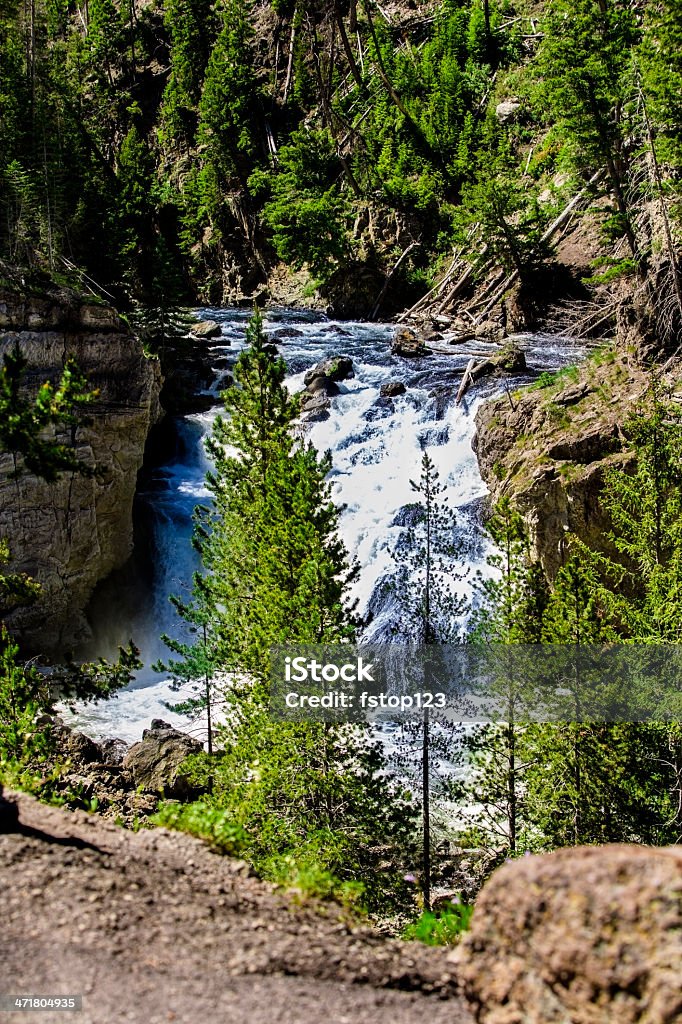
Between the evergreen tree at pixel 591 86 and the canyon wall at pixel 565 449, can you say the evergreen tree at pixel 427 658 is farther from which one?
the evergreen tree at pixel 591 86

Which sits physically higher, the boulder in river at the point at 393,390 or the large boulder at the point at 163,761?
the boulder in river at the point at 393,390

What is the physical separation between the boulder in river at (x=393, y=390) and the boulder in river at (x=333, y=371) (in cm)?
301

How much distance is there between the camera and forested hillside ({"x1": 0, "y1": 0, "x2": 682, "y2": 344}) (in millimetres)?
29297

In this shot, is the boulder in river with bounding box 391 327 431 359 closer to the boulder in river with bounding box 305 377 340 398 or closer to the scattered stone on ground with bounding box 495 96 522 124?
the boulder in river with bounding box 305 377 340 398

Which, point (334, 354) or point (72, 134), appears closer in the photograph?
point (334, 354)

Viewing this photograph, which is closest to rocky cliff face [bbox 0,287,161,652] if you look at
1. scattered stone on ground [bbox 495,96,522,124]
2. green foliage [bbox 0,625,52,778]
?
green foliage [bbox 0,625,52,778]

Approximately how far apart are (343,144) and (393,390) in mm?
35872

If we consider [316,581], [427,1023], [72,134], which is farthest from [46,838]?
[72,134]

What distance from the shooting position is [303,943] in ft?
18.5

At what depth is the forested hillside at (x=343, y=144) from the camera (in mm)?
29297

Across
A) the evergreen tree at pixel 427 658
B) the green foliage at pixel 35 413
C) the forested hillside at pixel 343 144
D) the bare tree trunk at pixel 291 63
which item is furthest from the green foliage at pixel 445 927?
the bare tree trunk at pixel 291 63

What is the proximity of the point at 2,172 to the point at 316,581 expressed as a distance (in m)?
29.0

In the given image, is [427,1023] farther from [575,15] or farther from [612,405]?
[575,15]

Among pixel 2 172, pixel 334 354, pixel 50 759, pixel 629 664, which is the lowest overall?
pixel 50 759
